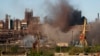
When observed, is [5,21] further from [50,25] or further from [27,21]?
[50,25]

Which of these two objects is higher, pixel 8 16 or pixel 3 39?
pixel 8 16

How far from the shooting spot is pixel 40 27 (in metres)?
47.0

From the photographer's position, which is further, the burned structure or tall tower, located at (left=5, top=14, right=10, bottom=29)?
tall tower, located at (left=5, top=14, right=10, bottom=29)

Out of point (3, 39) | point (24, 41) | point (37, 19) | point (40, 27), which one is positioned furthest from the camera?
point (37, 19)

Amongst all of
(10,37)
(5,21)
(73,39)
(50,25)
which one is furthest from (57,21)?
(5,21)

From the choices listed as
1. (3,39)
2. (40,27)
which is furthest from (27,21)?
(3,39)

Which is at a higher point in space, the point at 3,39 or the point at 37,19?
the point at 37,19

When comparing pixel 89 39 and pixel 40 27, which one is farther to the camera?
pixel 40 27

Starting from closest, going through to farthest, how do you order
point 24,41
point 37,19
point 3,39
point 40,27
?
point 24,41 < point 3,39 < point 40,27 < point 37,19

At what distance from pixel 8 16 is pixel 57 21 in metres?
10.5

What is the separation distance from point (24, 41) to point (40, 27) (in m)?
6.76

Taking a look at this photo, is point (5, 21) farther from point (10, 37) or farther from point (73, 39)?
point (73, 39)

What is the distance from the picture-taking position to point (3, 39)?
43.8 metres

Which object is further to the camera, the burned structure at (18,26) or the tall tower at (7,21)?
the tall tower at (7,21)
